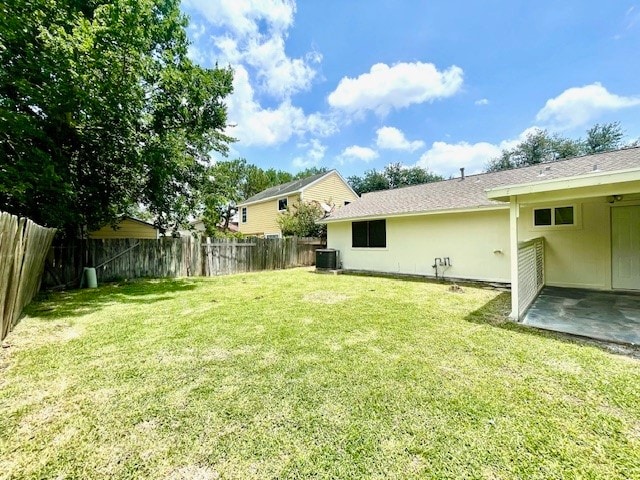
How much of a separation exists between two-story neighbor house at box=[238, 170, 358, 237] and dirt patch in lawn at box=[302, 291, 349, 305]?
10.8 m

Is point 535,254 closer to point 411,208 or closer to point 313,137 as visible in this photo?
point 411,208

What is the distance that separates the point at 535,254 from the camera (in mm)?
6367

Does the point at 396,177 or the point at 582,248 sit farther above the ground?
the point at 396,177

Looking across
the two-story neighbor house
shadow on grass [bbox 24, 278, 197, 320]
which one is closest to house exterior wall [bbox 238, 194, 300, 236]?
the two-story neighbor house

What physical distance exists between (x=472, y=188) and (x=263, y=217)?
574 inches

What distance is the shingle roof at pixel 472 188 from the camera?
24.8 ft

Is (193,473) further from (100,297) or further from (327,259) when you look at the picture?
(327,259)

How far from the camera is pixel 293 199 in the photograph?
1797 centimetres

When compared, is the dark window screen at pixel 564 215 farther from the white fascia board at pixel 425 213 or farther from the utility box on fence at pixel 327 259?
the utility box on fence at pixel 327 259

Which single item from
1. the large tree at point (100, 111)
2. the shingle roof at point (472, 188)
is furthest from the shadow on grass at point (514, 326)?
the large tree at point (100, 111)

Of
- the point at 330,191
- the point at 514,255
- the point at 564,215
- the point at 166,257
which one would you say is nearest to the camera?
the point at 514,255

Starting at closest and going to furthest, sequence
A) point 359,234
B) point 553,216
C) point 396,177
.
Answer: point 553,216 < point 359,234 < point 396,177

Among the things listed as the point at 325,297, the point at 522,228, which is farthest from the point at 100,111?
the point at 522,228

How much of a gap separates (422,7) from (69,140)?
38.7ft
